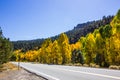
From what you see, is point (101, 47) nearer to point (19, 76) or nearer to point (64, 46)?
point (64, 46)

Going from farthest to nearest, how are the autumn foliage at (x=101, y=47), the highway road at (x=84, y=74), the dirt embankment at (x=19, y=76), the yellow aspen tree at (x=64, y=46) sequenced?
the yellow aspen tree at (x=64, y=46) < the autumn foliage at (x=101, y=47) < the dirt embankment at (x=19, y=76) < the highway road at (x=84, y=74)

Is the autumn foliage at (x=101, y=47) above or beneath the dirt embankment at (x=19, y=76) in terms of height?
above

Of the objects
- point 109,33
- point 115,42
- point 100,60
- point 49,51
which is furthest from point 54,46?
point 115,42

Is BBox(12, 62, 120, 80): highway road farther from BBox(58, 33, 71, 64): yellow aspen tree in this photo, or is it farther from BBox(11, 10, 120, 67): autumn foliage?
BBox(58, 33, 71, 64): yellow aspen tree

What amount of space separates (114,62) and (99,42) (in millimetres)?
7361

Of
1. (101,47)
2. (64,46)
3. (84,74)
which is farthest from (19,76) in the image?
(64,46)

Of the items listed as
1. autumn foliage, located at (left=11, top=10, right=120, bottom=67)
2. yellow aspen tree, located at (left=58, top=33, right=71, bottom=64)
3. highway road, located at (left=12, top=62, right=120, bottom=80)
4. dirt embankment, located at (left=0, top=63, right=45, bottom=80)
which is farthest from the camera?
yellow aspen tree, located at (left=58, top=33, right=71, bottom=64)

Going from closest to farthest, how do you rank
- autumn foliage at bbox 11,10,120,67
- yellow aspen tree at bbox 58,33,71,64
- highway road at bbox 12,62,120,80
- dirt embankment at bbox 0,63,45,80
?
highway road at bbox 12,62,120,80, dirt embankment at bbox 0,63,45,80, autumn foliage at bbox 11,10,120,67, yellow aspen tree at bbox 58,33,71,64

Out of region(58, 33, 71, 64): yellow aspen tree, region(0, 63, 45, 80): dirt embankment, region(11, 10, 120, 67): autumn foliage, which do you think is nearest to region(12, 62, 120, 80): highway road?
region(0, 63, 45, 80): dirt embankment

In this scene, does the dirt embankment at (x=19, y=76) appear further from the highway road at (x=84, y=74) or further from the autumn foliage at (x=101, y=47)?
the autumn foliage at (x=101, y=47)

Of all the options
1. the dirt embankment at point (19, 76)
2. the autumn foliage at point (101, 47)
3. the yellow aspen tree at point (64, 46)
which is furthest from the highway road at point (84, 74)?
the yellow aspen tree at point (64, 46)

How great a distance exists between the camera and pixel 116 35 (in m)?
39.4

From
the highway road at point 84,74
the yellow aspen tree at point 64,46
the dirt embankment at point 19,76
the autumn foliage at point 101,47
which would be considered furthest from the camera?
the yellow aspen tree at point 64,46

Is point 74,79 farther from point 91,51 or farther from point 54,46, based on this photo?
point 54,46
